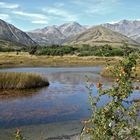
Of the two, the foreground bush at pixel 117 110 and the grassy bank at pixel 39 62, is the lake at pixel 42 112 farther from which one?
the grassy bank at pixel 39 62

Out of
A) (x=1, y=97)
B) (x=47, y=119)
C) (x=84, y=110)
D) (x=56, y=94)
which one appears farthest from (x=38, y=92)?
(x=47, y=119)

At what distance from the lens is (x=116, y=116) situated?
9.76 meters

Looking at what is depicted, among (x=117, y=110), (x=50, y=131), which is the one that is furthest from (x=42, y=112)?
(x=117, y=110)

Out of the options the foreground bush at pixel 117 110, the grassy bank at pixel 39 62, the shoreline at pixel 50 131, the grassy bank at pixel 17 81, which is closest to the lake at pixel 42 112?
the shoreline at pixel 50 131

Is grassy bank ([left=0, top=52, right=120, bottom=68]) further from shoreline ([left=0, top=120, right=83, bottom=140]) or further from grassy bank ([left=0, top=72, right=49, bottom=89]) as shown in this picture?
shoreline ([left=0, top=120, right=83, bottom=140])

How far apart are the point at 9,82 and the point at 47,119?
1531 centimetres

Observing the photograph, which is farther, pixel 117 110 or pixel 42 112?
pixel 42 112

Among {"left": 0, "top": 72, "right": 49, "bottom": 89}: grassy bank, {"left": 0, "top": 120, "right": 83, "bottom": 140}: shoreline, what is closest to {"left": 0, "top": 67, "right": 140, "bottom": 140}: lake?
{"left": 0, "top": 120, "right": 83, "bottom": 140}: shoreline

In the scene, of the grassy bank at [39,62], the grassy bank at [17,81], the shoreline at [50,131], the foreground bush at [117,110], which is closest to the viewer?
the foreground bush at [117,110]

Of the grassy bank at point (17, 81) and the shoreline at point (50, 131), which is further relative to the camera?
the grassy bank at point (17, 81)

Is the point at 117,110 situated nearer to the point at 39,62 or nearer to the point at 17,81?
the point at 17,81

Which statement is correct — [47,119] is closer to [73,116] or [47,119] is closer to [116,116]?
[73,116]

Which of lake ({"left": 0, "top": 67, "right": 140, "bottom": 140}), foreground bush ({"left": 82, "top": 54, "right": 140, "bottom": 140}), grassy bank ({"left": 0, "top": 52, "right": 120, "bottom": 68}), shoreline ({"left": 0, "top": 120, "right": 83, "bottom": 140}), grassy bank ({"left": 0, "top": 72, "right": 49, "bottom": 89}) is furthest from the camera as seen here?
grassy bank ({"left": 0, "top": 52, "right": 120, "bottom": 68})

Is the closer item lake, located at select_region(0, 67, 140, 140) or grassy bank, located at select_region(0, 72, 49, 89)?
lake, located at select_region(0, 67, 140, 140)
